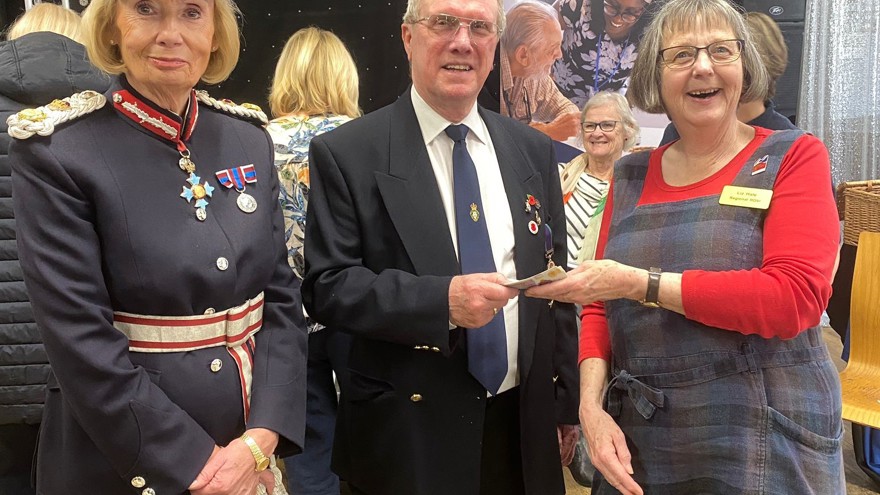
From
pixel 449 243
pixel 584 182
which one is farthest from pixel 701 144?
pixel 584 182

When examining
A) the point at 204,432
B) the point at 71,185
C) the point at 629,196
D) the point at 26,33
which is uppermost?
the point at 26,33

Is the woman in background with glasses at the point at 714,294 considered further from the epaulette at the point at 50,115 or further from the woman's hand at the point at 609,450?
the epaulette at the point at 50,115

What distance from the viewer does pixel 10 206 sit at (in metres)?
2.01

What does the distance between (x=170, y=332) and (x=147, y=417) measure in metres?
0.17

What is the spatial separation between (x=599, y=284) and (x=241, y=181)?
0.82m

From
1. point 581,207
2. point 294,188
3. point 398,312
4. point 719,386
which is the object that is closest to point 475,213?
point 398,312

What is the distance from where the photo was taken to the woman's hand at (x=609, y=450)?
4.91 ft

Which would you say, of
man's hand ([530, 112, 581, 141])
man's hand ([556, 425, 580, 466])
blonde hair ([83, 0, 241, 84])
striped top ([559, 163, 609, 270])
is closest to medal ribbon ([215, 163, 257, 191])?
blonde hair ([83, 0, 241, 84])

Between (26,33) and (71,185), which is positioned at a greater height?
(26,33)

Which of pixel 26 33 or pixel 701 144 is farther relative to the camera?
pixel 26 33

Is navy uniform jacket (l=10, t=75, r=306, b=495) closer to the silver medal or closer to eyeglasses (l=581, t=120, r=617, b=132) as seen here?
the silver medal

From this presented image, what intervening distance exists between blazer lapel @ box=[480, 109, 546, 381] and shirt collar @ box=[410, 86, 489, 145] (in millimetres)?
68

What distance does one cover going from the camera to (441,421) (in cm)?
160

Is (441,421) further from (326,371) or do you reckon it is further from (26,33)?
(26,33)
